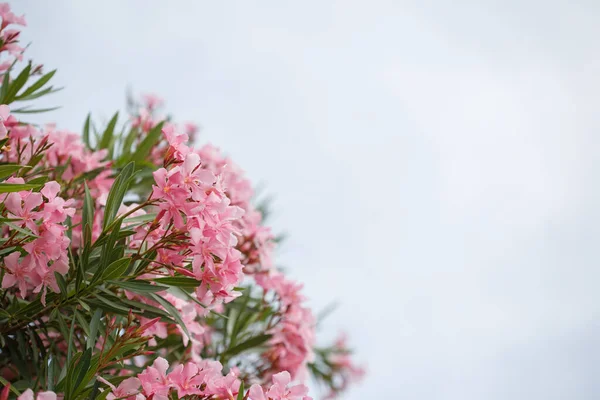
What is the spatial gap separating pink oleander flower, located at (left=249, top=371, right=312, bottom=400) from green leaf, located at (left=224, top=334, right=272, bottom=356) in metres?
0.55

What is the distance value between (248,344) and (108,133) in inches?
31.5

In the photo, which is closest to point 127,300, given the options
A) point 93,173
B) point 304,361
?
point 93,173

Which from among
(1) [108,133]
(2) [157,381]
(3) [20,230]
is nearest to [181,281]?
(2) [157,381]

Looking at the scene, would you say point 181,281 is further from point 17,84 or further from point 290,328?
point 17,84

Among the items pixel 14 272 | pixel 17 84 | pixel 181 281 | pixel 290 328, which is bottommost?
pixel 14 272

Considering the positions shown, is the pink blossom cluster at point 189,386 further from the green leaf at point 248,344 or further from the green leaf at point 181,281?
the green leaf at point 248,344

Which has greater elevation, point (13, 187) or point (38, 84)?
point (38, 84)

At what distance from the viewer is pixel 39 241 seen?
1.04 meters

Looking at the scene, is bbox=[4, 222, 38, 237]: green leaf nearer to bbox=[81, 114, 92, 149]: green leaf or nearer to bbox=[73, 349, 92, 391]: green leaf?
bbox=[73, 349, 92, 391]: green leaf

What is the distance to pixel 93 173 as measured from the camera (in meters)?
1.56

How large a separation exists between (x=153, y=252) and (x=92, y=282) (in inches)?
4.9

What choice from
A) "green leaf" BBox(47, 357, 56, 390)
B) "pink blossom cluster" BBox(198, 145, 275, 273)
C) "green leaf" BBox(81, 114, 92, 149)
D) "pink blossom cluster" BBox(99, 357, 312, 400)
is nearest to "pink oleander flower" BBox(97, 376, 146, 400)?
"pink blossom cluster" BBox(99, 357, 312, 400)

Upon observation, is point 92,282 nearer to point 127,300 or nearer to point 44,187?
point 127,300

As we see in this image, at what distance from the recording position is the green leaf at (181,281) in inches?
41.9
